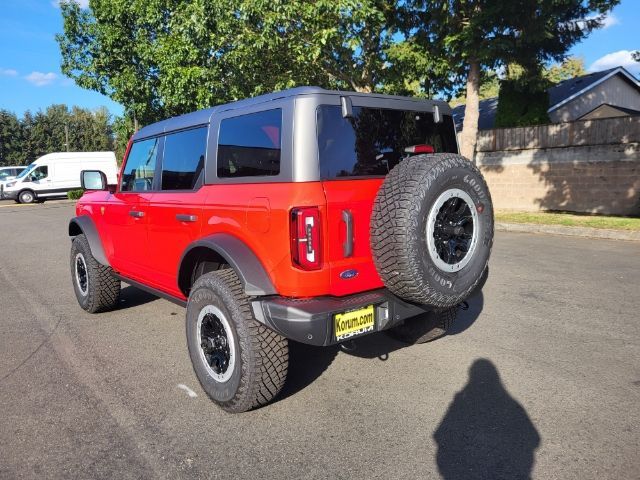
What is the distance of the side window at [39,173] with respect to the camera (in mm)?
26656

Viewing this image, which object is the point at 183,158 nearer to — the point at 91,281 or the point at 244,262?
the point at 244,262

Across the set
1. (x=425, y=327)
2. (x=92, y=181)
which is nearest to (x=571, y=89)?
(x=425, y=327)

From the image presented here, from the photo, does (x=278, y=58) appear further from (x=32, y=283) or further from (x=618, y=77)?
(x=618, y=77)

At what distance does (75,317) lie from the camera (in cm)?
510

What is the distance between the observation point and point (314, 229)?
8.75 ft

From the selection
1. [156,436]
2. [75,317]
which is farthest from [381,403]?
[75,317]

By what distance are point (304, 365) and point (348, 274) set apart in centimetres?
121

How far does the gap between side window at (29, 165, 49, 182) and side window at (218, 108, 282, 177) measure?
27915 millimetres

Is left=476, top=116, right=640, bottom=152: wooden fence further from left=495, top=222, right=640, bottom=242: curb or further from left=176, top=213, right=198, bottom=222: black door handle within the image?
left=176, top=213, right=198, bottom=222: black door handle

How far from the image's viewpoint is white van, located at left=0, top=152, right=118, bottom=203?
26375 millimetres

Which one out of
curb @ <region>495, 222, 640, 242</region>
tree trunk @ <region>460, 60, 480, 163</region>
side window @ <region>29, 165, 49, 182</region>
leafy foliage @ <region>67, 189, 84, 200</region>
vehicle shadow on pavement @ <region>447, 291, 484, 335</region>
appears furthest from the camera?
side window @ <region>29, 165, 49, 182</region>

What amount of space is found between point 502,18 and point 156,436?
12.4 m

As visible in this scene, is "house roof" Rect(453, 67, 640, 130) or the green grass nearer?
the green grass

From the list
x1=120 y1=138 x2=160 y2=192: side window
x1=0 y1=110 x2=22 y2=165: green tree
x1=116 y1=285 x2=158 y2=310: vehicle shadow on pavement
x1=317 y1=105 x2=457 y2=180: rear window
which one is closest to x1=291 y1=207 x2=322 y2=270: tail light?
x1=317 y1=105 x2=457 y2=180: rear window
